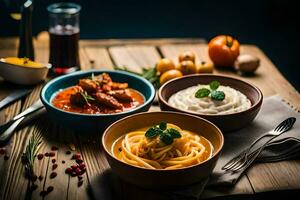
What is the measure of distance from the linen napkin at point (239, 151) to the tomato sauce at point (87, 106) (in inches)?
15.0

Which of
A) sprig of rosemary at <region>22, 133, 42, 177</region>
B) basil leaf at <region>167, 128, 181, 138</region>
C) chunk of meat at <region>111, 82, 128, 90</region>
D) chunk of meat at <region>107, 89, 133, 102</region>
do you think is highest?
basil leaf at <region>167, 128, 181, 138</region>

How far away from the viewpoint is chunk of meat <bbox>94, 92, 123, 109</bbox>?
2.23 m

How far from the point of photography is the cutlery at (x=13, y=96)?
239 centimetres

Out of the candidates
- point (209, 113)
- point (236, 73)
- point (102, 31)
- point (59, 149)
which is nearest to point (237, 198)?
point (209, 113)

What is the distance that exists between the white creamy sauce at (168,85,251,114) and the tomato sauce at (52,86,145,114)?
0.50ft

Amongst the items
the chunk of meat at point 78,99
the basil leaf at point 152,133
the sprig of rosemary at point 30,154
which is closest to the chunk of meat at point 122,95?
the chunk of meat at point 78,99

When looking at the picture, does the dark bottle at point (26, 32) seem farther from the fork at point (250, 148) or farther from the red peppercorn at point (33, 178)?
the fork at point (250, 148)

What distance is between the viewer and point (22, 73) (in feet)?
8.47

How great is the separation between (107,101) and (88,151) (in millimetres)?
272

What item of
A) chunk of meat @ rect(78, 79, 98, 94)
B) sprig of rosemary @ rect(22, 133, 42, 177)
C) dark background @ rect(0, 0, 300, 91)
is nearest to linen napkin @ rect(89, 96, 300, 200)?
sprig of rosemary @ rect(22, 133, 42, 177)

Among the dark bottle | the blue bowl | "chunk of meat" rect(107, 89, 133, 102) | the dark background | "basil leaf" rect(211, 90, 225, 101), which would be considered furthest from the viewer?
the dark background

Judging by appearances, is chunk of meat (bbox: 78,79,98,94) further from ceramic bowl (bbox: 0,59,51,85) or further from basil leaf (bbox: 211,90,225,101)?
basil leaf (bbox: 211,90,225,101)

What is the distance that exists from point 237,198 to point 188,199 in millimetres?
173

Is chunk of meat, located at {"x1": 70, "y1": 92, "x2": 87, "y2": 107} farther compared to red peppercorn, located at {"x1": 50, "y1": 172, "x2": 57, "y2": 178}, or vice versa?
chunk of meat, located at {"x1": 70, "y1": 92, "x2": 87, "y2": 107}
